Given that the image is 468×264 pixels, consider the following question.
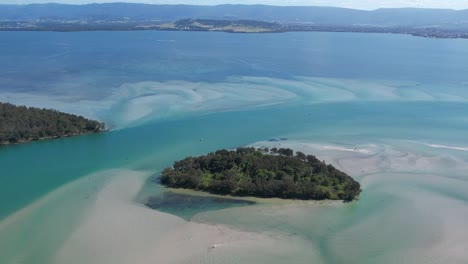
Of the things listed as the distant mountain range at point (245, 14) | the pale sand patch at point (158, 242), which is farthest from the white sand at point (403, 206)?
the distant mountain range at point (245, 14)

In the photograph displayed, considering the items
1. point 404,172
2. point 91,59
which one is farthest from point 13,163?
point 91,59

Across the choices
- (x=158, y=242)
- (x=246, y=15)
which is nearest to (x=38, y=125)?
(x=158, y=242)

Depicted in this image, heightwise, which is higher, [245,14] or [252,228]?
[245,14]

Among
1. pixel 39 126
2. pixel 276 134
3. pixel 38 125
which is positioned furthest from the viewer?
pixel 276 134

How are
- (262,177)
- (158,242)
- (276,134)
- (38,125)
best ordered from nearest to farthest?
(158,242), (262,177), (38,125), (276,134)

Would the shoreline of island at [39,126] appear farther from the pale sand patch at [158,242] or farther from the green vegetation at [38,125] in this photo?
the pale sand patch at [158,242]

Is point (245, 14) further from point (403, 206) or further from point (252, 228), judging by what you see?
point (252, 228)

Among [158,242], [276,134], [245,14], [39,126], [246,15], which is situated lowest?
[158,242]
